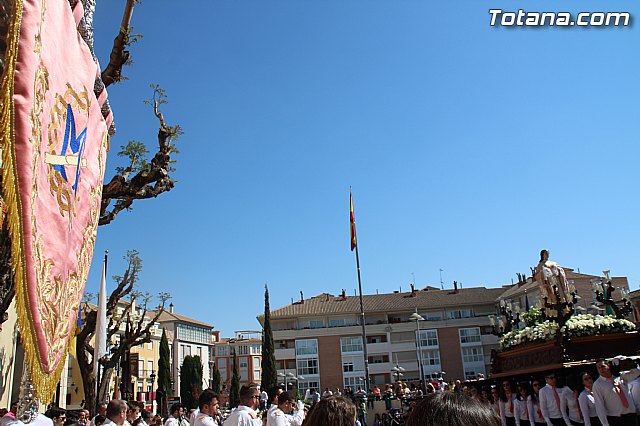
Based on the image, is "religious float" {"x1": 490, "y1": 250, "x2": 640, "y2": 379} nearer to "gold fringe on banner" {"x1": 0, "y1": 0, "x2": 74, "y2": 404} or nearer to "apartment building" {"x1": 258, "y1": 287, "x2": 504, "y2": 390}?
"gold fringe on banner" {"x1": 0, "y1": 0, "x2": 74, "y2": 404}

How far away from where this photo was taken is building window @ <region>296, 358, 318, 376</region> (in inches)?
2564

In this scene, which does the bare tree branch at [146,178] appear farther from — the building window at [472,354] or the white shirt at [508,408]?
the building window at [472,354]

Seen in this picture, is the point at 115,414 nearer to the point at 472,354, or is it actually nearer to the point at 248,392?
the point at 248,392

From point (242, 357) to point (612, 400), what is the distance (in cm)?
8543

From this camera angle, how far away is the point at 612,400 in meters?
10.2

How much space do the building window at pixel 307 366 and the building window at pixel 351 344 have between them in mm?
3712

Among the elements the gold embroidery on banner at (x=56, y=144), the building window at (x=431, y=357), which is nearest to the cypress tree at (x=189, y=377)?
the building window at (x=431, y=357)

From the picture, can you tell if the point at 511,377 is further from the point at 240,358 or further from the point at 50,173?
the point at 240,358

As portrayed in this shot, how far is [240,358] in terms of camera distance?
91.0m

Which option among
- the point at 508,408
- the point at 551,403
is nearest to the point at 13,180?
the point at 551,403

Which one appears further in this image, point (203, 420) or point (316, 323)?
point (316, 323)

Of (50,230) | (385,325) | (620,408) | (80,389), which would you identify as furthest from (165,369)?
(50,230)

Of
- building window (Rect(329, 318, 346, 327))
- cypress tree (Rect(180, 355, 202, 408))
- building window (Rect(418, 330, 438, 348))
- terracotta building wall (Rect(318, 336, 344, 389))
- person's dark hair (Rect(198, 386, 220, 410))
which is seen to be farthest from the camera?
cypress tree (Rect(180, 355, 202, 408))

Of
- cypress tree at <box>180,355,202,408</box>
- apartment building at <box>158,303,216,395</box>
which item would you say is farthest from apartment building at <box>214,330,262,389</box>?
cypress tree at <box>180,355,202,408</box>
